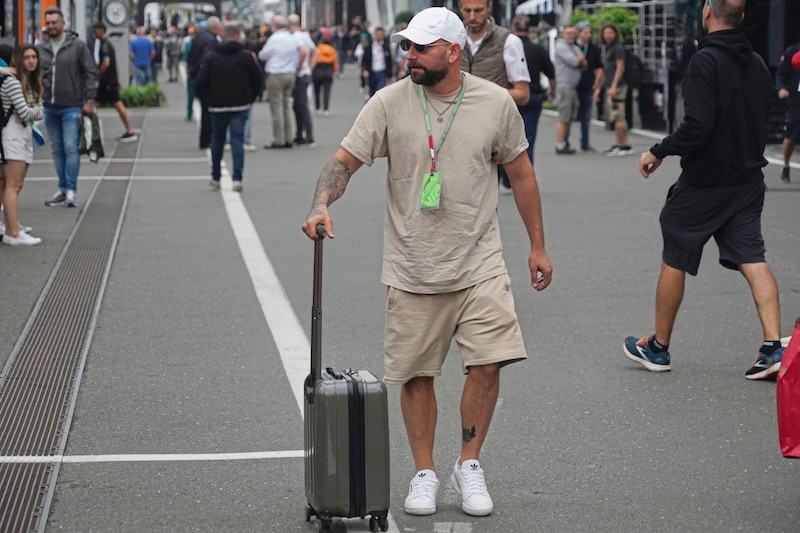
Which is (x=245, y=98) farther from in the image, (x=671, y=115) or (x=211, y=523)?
(x=211, y=523)

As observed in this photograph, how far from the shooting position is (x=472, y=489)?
4.84 meters

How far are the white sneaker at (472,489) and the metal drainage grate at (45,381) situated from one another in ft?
4.62

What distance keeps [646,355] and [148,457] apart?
2.68m

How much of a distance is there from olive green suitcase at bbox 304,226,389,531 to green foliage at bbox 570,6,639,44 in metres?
22.6

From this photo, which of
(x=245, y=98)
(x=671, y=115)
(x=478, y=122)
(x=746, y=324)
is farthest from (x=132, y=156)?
(x=478, y=122)

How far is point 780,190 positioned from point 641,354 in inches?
341

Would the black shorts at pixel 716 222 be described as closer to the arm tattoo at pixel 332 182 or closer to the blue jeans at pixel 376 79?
the arm tattoo at pixel 332 182

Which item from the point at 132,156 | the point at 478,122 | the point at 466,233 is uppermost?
the point at 478,122

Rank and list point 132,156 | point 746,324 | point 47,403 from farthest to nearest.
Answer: point 132,156 < point 746,324 < point 47,403

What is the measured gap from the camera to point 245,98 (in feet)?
51.2

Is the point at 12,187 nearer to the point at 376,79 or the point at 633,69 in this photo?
the point at 633,69

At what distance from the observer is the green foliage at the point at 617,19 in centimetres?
2645

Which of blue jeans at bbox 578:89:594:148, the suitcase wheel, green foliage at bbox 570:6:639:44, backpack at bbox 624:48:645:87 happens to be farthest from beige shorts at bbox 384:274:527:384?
green foliage at bbox 570:6:639:44

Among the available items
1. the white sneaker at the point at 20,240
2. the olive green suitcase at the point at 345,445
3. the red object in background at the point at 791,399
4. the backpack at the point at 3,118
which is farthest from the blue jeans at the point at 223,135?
the red object in background at the point at 791,399
